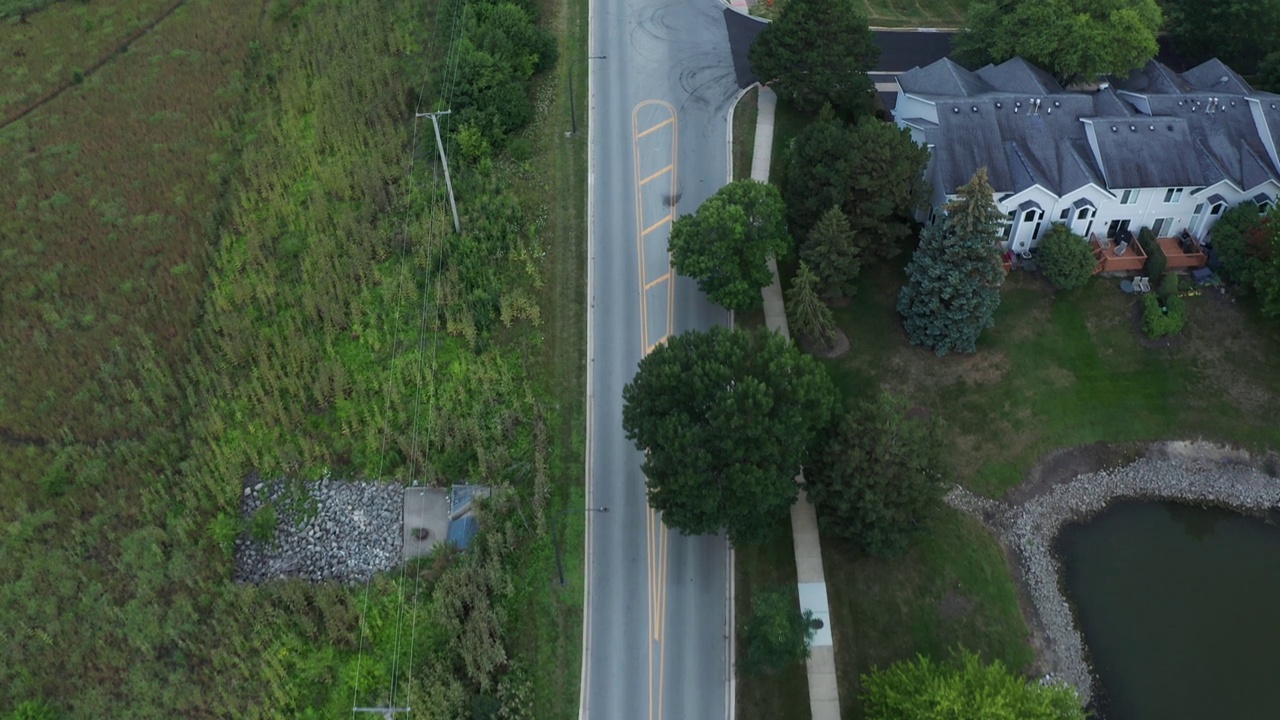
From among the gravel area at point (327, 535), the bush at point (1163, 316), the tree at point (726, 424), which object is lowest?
the gravel area at point (327, 535)

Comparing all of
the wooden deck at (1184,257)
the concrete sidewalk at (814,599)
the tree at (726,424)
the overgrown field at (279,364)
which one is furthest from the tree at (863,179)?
the wooden deck at (1184,257)

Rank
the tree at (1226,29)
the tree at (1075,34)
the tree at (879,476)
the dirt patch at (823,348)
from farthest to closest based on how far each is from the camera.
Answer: the tree at (1226,29) → the tree at (1075,34) → the dirt patch at (823,348) → the tree at (879,476)

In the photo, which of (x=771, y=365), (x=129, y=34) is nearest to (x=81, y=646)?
(x=771, y=365)

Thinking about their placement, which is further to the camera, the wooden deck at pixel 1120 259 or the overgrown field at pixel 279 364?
the wooden deck at pixel 1120 259

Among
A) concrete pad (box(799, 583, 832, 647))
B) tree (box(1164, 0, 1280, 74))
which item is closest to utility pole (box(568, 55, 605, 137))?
concrete pad (box(799, 583, 832, 647))

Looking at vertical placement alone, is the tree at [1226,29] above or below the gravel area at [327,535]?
above

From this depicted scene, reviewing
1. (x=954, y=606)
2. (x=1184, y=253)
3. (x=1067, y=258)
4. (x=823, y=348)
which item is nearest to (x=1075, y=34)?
(x=1184, y=253)

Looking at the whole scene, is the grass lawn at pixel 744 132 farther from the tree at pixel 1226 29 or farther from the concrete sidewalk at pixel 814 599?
the tree at pixel 1226 29
